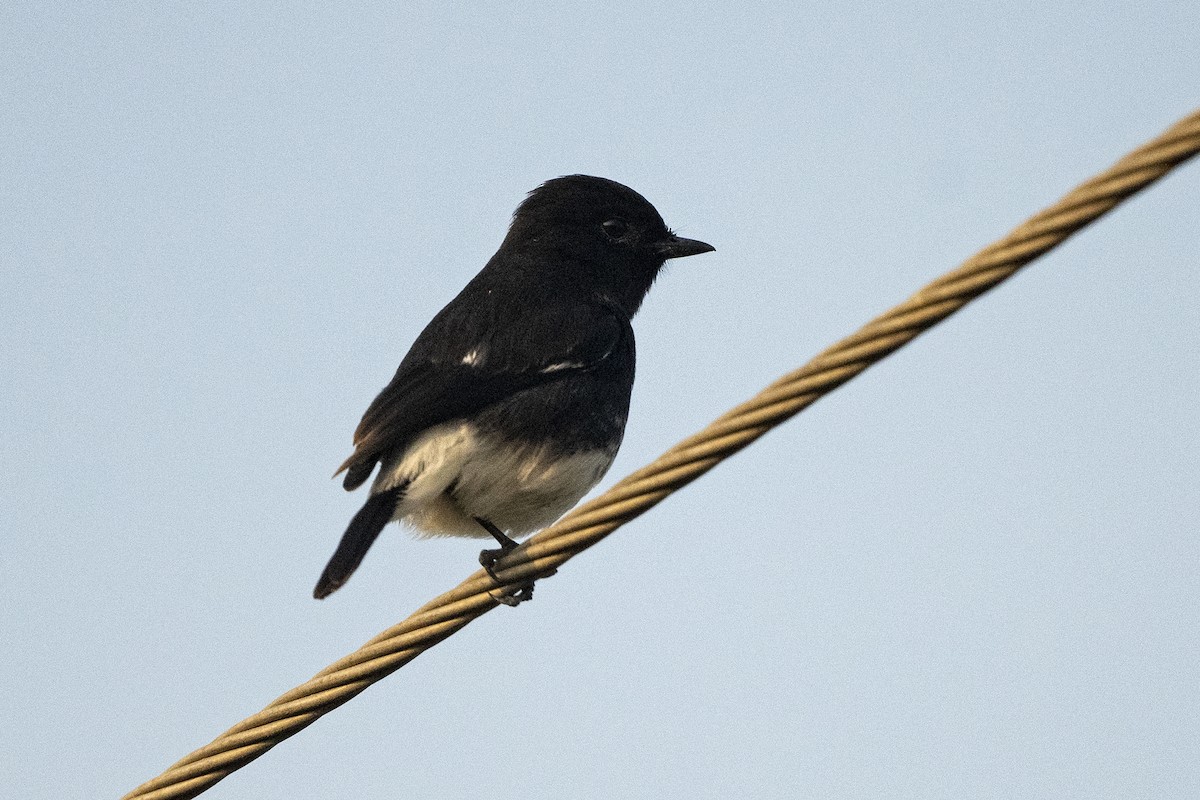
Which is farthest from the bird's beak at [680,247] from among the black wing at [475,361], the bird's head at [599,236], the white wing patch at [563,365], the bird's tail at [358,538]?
the bird's tail at [358,538]

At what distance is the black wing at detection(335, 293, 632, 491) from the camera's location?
5.14 m

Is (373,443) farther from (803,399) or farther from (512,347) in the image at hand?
(803,399)

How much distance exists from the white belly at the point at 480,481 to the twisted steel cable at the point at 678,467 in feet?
4.65

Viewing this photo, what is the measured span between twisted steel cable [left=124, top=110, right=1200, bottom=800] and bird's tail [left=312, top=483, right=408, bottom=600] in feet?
3.20

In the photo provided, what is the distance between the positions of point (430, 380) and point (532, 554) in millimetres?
1992

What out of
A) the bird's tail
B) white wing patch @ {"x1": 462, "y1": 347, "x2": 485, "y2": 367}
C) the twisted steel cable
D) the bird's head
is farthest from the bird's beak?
the twisted steel cable

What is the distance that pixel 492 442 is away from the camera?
17.5 ft

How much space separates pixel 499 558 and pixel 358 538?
0.86 metres

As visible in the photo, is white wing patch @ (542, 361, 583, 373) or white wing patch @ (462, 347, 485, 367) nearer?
white wing patch @ (462, 347, 485, 367)

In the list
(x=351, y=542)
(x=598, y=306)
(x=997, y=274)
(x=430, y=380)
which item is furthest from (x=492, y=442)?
(x=997, y=274)

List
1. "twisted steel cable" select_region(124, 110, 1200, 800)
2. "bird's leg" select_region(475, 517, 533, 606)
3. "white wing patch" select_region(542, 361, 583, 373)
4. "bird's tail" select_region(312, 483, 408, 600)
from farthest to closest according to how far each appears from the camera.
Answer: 1. "white wing patch" select_region(542, 361, 583, 373)
2. "bird's tail" select_region(312, 483, 408, 600)
3. "bird's leg" select_region(475, 517, 533, 606)
4. "twisted steel cable" select_region(124, 110, 1200, 800)

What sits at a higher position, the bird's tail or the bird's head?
the bird's head

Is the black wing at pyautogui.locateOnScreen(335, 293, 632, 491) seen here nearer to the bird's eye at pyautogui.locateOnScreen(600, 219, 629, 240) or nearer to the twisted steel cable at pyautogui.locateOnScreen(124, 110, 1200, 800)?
the bird's eye at pyautogui.locateOnScreen(600, 219, 629, 240)

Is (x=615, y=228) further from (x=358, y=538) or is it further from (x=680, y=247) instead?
(x=358, y=538)
